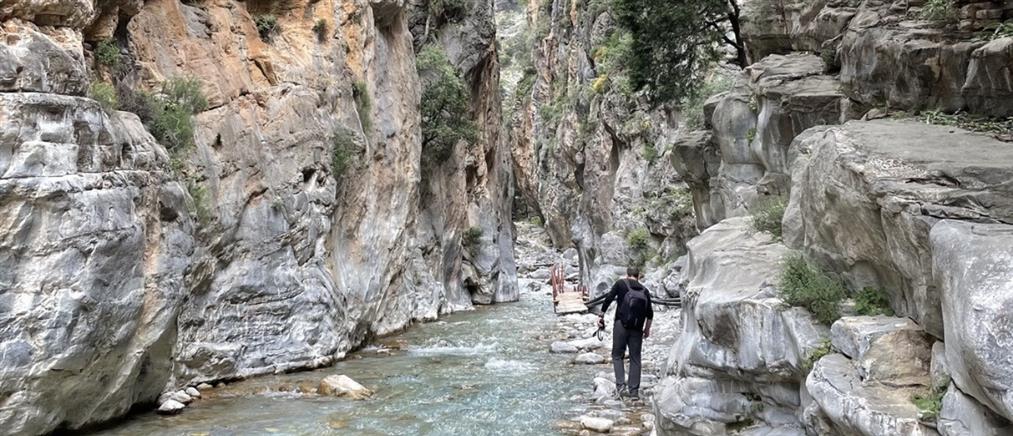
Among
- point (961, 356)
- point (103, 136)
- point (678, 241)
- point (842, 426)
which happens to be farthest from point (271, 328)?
point (678, 241)

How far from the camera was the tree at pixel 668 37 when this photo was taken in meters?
18.0

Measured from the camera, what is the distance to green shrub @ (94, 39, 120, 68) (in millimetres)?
12025

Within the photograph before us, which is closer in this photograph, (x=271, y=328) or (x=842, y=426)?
(x=842, y=426)

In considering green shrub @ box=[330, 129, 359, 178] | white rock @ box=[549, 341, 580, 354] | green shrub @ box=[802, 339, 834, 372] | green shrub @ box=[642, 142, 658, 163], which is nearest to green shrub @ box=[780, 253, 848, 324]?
green shrub @ box=[802, 339, 834, 372]

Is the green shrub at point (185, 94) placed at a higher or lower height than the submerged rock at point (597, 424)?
higher

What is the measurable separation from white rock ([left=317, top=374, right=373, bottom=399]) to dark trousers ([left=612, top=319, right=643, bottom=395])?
13.3 feet

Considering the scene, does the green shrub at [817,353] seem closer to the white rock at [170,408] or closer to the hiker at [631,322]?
the hiker at [631,322]

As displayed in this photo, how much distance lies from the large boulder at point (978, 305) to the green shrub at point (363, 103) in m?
17.4

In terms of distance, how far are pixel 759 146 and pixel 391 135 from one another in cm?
1264

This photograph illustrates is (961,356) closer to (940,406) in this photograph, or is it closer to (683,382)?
(940,406)

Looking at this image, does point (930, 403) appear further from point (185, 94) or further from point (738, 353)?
point (185, 94)

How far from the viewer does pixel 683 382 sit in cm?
792

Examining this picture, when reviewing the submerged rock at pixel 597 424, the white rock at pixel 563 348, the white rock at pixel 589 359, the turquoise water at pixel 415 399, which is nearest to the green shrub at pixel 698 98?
the white rock at pixel 563 348

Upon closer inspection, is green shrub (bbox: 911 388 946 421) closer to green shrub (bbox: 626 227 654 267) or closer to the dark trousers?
the dark trousers
